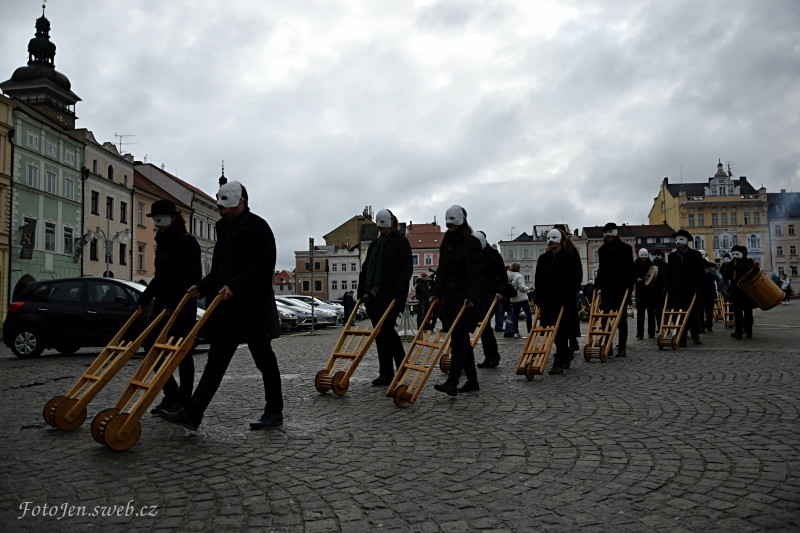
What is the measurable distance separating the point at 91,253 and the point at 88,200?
390cm

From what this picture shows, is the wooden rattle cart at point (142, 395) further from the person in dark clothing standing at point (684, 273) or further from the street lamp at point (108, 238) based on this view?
the street lamp at point (108, 238)

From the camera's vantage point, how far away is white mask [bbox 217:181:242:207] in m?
5.55

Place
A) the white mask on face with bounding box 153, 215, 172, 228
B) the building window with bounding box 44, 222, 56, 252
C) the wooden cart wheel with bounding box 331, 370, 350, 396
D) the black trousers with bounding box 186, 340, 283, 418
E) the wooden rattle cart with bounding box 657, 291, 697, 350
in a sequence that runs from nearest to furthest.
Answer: the black trousers with bounding box 186, 340, 283, 418 → the white mask on face with bounding box 153, 215, 172, 228 → the wooden cart wheel with bounding box 331, 370, 350, 396 → the wooden rattle cart with bounding box 657, 291, 697, 350 → the building window with bounding box 44, 222, 56, 252

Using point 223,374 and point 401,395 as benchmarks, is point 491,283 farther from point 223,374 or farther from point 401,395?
point 223,374

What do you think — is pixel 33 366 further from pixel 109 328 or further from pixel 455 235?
pixel 455 235

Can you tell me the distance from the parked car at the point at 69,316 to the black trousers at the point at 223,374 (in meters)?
8.73

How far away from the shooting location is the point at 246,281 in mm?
5293

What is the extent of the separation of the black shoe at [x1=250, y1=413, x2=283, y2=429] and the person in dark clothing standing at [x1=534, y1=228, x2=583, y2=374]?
444cm

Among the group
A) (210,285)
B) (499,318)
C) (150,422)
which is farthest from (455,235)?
(499,318)

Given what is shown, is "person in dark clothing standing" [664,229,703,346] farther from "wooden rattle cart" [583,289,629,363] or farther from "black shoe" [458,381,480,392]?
"black shoe" [458,381,480,392]

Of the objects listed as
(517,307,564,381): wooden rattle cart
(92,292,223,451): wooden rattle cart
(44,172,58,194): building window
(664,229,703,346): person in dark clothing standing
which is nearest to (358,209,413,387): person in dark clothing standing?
(517,307,564,381): wooden rattle cart

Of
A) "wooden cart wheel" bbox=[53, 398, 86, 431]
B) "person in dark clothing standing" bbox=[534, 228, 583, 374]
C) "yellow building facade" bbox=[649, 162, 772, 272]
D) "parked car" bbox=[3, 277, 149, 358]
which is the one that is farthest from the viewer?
"yellow building facade" bbox=[649, 162, 772, 272]

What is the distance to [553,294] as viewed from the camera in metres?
8.95

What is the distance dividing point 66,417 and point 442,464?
3386 mm
